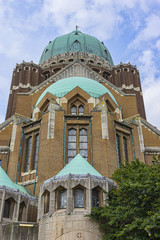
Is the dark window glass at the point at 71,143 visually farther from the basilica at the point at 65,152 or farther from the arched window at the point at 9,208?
the arched window at the point at 9,208

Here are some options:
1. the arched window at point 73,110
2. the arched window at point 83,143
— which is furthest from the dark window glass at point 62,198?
the arched window at point 73,110

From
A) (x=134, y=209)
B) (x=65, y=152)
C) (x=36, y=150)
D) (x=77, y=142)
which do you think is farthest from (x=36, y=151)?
(x=134, y=209)

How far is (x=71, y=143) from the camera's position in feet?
83.5

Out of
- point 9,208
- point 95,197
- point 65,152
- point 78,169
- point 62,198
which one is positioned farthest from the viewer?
point 65,152

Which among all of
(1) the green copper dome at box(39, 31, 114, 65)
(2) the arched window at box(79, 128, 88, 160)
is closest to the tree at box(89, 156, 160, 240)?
(2) the arched window at box(79, 128, 88, 160)

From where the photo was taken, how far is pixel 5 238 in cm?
1752

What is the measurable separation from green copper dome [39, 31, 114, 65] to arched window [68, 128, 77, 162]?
2763 cm

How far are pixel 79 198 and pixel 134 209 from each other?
4.01 m

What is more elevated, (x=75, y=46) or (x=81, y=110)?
(x=75, y=46)

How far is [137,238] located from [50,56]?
41.3m

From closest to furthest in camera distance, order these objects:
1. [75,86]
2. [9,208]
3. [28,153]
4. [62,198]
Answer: [62,198] < [9,208] < [28,153] < [75,86]

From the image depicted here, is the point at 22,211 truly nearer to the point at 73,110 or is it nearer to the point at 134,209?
the point at 134,209

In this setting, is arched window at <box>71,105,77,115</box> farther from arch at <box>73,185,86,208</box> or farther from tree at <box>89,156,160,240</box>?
tree at <box>89,156,160,240</box>

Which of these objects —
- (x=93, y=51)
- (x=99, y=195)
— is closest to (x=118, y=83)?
(x=93, y=51)
